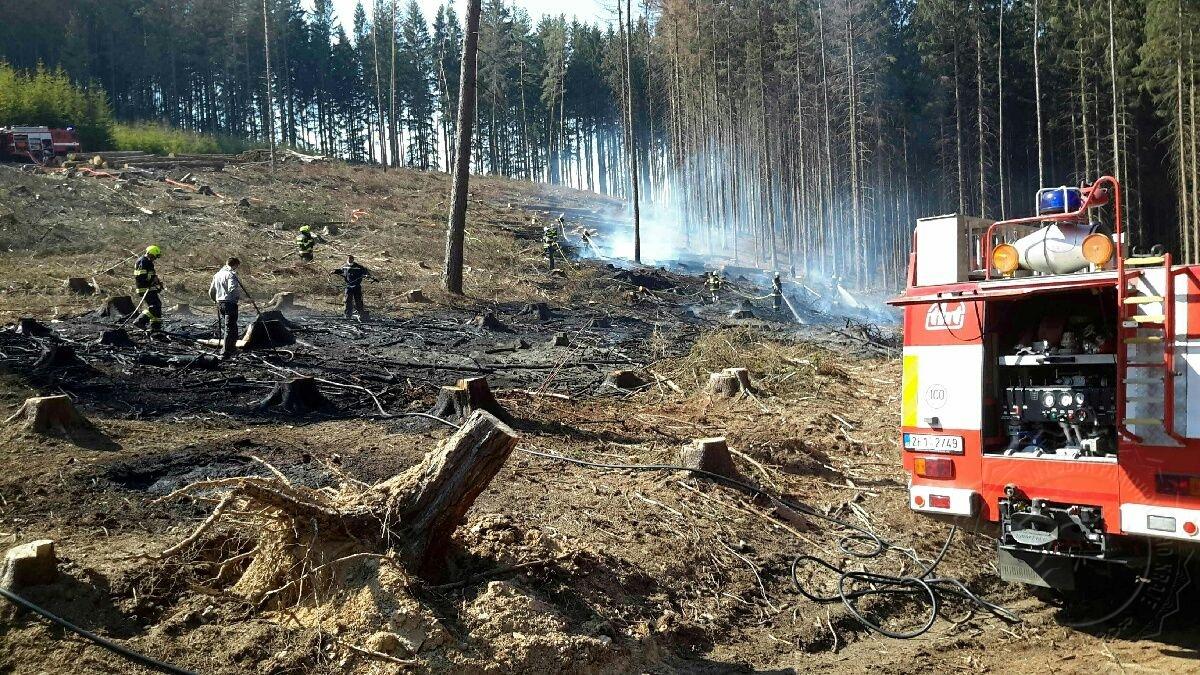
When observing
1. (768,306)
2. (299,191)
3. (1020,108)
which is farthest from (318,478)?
(1020,108)

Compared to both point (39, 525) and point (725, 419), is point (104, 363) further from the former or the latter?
point (725, 419)

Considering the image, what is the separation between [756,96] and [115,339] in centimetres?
4705

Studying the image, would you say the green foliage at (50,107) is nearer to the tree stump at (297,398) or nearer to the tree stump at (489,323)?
the tree stump at (489,323)

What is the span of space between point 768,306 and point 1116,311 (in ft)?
81.3

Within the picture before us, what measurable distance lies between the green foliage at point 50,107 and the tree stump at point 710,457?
1760 inches

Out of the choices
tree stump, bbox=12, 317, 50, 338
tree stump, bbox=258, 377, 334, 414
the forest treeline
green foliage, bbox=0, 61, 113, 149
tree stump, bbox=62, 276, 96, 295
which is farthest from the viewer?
green foliage, bbox=0, 61, 113, 149

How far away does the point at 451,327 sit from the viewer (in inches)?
719

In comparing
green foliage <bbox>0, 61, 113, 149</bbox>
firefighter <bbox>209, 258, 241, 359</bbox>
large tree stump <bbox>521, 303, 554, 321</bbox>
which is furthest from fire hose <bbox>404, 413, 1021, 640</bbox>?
→ green foliage <bbox>0, 61, 113, 149</bbox>

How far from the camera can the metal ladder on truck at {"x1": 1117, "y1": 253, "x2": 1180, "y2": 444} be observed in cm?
502

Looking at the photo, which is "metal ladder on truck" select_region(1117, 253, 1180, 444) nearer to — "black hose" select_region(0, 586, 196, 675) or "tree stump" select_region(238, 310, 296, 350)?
"black hose" select_region(0, 586, 196, 675)

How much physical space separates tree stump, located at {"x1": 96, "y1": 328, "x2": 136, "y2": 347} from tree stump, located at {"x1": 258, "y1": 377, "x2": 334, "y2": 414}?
496 centimetres

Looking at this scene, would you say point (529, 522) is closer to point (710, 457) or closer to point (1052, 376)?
point (710, 457)

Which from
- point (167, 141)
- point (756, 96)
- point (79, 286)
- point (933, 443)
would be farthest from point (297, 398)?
point (756, 96)

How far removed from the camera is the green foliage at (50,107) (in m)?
41.0
